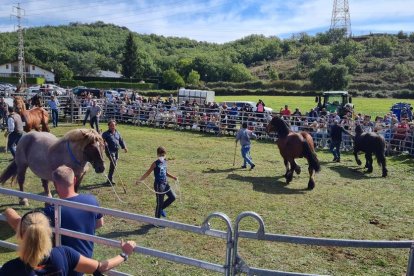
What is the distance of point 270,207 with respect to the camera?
918cm

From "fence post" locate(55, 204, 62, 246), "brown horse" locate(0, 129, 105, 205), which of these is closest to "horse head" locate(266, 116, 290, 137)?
"brown horse" locate(0, 129, 105, 205)

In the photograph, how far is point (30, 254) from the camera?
102 inches

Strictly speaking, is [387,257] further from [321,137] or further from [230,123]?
[230,123]

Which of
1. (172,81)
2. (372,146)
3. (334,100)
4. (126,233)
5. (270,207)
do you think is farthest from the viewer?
(172,81)

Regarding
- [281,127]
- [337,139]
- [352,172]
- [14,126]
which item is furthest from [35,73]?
[352,172]

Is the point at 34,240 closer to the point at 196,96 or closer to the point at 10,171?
the point at 10,171

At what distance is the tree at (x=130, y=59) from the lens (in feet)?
313

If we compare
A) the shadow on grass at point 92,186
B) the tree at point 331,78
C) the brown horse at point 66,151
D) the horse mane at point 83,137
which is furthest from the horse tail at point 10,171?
the tree at point 331,78

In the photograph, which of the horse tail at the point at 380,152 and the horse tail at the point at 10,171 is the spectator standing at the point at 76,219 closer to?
the horse tail at the point at 10,171

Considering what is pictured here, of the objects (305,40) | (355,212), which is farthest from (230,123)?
(305,40)

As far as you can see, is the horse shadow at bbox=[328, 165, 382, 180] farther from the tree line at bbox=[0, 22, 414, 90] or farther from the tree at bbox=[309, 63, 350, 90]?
the tree at bbox=[309, 63, 350, 90]

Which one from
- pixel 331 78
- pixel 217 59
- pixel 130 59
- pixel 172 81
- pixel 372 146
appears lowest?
pixel 372 146

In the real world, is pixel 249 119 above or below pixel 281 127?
below

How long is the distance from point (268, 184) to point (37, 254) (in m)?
9.26
